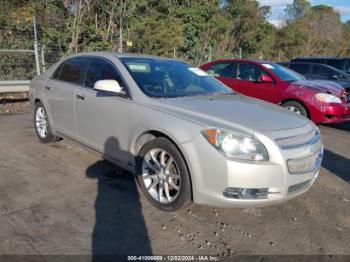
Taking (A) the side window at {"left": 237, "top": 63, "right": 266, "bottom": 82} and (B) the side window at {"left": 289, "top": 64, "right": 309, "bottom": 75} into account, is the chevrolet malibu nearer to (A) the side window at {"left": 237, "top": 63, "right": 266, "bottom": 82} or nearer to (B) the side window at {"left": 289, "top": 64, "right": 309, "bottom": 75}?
(A) the side window at {"left": 237, "top": 63, "right": 266, "bottom": 82}

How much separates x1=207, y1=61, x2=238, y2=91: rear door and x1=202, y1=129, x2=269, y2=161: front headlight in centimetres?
570

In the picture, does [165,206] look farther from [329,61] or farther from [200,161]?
[329,61]

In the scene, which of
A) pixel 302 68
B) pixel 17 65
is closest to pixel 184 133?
pixel 17 65

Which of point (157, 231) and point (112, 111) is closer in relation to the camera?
point (157, 231)

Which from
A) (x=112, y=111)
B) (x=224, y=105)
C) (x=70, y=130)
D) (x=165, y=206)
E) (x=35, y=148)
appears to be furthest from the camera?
(x=35, y=148)

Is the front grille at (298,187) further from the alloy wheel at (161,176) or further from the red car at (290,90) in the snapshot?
the red car at (290,90)

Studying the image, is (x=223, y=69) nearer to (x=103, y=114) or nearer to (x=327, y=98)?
(x=327, y=98)

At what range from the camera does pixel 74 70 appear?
212 inches

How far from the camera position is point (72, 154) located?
5617 millimetres

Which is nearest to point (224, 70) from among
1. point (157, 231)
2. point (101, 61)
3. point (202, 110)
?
point (101, 61)

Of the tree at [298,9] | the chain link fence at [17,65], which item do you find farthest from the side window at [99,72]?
the tree at [298,9]

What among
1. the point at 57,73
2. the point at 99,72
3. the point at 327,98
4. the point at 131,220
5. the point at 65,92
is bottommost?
the point at 131,220

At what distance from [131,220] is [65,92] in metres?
2.49

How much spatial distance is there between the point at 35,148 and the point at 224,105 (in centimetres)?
345
